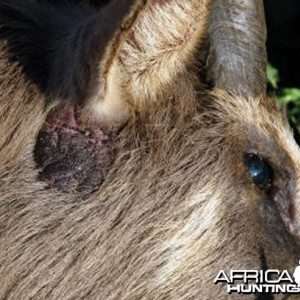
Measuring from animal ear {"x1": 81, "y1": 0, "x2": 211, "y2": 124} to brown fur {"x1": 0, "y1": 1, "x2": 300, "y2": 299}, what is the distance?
0.09ft

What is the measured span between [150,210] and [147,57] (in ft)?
1.49

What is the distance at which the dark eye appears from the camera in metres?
2.86

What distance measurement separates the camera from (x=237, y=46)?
2.83 meters

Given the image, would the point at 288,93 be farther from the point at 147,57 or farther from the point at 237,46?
the point at 147,57

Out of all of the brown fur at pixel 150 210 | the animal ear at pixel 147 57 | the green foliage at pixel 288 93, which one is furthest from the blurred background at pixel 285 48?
the animal ear at pixel 147 57

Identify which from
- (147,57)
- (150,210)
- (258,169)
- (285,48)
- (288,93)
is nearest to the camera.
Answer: (147,57)

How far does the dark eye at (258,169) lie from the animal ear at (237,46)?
204mm

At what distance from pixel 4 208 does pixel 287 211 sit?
2.82 ft

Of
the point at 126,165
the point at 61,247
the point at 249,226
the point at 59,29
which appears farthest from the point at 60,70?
the point at 249,226

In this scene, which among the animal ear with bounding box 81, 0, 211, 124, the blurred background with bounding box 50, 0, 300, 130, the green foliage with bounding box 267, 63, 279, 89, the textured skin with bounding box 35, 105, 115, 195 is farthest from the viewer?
the blurred background with bounding box 50, 0, 300, 130

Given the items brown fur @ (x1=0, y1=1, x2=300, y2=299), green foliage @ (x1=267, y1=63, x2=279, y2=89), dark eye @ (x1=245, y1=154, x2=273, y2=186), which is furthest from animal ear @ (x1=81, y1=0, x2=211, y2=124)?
green foliage @ (x1=267, y1=63, x2=279, y2=89)

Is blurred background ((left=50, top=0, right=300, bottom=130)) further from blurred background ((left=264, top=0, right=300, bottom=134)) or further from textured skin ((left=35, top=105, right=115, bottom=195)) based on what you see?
textured skin ((left=35, top=105, right=115, bottom=195))

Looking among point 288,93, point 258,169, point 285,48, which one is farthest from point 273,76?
point 258,169

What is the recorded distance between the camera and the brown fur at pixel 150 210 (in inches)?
106
